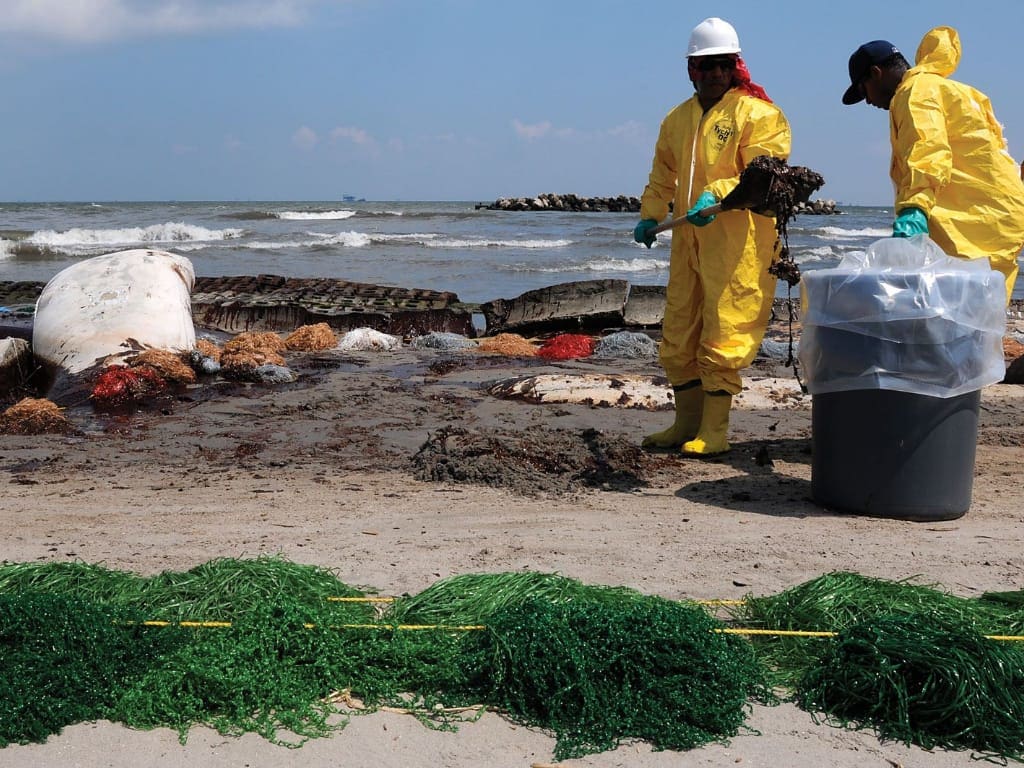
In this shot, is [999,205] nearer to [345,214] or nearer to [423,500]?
[423,500]

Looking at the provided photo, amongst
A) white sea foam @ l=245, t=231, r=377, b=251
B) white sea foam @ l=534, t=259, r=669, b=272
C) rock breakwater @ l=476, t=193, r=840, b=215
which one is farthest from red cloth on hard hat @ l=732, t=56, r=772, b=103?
rock breakwater @ l=476, t=193, r=840, b=215

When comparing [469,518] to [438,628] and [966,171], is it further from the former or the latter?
[966,171]

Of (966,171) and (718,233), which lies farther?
(718,233)

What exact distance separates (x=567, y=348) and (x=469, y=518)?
18.9 feet

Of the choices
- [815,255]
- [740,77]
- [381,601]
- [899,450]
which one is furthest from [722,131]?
[815,255]

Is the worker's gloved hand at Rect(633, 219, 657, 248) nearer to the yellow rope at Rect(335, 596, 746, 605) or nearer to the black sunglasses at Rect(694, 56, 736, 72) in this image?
the black sunglasses at Rect(694, 56, 736, 72)

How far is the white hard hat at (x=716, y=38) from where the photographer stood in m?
5.16

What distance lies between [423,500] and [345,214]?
4809 centimetres

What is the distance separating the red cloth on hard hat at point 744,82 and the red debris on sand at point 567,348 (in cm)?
474

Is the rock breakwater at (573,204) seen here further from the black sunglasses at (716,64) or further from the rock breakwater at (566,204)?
the black sunglasses at (716,64)

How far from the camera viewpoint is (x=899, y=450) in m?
4.26

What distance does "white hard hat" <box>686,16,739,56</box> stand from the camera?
203 inches

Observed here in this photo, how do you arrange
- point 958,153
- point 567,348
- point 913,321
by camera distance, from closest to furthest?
point 913,321, point 958,153, point 567,348

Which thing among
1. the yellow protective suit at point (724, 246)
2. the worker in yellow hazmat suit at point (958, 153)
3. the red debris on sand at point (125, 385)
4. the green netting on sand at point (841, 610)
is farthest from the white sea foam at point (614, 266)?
the green netting on sand at point (841, 610)
